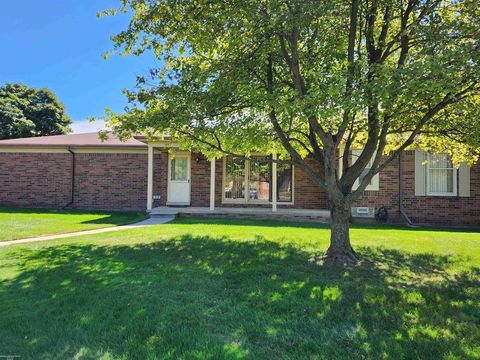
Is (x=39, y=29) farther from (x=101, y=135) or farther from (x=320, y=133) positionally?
(x=320, y=133)

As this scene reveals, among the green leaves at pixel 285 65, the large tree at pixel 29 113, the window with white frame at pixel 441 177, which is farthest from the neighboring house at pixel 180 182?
the large tree at pixel 29 113

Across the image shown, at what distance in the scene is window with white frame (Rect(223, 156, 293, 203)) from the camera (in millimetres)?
15414

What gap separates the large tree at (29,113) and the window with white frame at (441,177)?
28791 millimetres

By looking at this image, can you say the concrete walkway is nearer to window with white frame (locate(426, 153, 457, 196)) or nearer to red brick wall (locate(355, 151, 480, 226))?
red brick wall (locate(355, 151, 480, 226))

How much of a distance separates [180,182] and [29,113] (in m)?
22.0

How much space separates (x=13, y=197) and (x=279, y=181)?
39.7ft

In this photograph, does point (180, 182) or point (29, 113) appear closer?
point (180, 182)

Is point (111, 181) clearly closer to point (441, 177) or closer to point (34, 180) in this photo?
point (34, 180)

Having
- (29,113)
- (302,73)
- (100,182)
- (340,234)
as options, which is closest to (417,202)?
(340,234)

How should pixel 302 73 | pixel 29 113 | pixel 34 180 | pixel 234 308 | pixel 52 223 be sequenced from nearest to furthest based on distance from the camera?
pixel 234 308
pixel 302 73
pixel 52 223
pixel 34 180
pixel 29 113

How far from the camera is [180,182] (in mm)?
15523

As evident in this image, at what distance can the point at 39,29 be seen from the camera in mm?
15727

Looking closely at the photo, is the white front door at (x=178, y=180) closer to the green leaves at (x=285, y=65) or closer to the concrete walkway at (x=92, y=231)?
the concrete walkway at (x=92, y=231)

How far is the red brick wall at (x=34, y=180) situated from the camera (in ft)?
52.6
